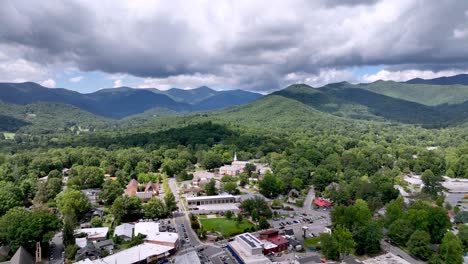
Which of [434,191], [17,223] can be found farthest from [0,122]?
[434,191]

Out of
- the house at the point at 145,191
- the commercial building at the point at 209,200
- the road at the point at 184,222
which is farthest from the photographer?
the house at the point at 145,191

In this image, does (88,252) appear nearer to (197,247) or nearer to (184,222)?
(197,247)

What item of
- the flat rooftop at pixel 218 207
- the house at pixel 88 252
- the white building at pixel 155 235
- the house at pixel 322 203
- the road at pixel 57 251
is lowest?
the house at pixel 322 203

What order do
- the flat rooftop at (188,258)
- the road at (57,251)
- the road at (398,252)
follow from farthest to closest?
the road at (398,252)
the road at (57,251)
the flat rooftop at (188,258)

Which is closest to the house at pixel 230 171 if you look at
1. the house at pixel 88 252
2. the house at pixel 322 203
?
the house at pixel 322 203

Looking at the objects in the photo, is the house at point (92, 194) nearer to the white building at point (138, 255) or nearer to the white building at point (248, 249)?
the white building at point (138, 255)

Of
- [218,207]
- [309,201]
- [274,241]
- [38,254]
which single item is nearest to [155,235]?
[38,254]

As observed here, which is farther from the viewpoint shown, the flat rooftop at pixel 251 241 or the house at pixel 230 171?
the house at pixel 230 171
